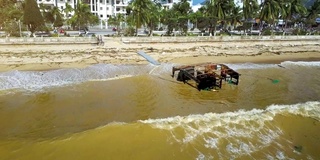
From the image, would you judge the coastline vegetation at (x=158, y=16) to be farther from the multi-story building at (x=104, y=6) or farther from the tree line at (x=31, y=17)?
the multi-story building at (x=104, y=6)

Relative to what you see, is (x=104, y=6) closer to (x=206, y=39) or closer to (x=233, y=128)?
(x=206, y=39)

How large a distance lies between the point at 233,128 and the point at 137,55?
22972mm

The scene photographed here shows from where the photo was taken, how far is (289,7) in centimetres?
6291

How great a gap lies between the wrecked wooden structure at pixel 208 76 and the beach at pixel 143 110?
2.69 ft

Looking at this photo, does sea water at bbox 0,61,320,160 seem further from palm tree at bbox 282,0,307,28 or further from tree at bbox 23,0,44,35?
palm tree at bbox 282,0,307,28

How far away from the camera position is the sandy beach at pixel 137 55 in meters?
31.5

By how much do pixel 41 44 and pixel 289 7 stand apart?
2256 inches

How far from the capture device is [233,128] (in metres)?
15.5

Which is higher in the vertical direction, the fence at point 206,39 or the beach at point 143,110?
the fence at point 206,39

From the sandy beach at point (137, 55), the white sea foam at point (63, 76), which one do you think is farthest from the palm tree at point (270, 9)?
the white sea foam at point (63, 76)

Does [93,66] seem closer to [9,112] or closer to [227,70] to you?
[9,112]

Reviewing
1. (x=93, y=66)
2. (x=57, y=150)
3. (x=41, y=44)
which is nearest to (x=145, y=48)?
(x=93, y=66)

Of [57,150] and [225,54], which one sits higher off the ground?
[225,54]

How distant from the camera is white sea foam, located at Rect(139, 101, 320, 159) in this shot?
13562 mm
